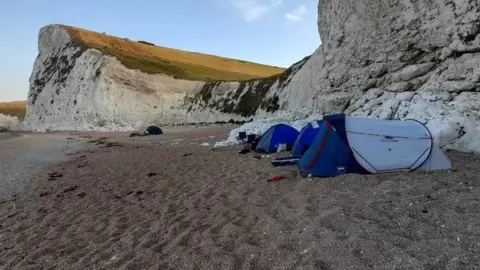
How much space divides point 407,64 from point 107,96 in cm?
4839

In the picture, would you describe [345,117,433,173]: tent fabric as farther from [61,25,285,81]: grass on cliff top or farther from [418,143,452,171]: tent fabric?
[61,25,285,81]: grass on cliff top

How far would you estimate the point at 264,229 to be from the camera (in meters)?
5.79

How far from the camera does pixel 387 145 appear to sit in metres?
8.84

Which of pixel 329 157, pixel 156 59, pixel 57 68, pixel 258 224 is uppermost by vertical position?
pixel 156 59

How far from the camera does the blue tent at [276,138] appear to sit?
15604 mm

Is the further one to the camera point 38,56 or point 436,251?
point 38,56

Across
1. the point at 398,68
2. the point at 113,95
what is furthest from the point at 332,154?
the point at 113,95

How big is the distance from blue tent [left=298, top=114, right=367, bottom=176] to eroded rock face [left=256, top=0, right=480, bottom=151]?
4226 mm

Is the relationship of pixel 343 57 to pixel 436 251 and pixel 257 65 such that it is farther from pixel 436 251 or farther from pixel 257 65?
pixel 257 65

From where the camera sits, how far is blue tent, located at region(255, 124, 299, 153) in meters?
15.6

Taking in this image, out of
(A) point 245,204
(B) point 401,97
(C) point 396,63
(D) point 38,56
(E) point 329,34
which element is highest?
(D) point 38,56

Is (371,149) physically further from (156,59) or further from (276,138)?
(156,59)

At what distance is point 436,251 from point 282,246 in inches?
71.4

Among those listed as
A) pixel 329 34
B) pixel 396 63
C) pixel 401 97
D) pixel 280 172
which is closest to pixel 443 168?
pixel 280 172
